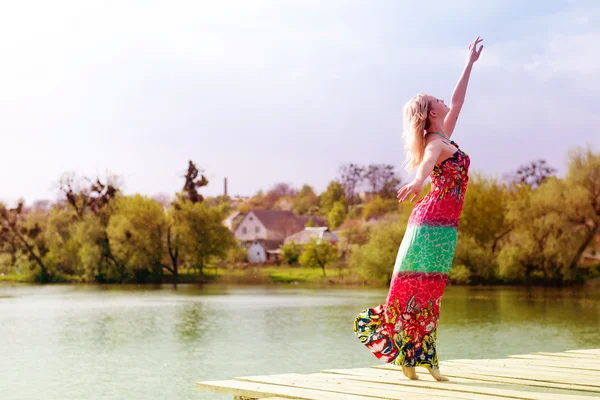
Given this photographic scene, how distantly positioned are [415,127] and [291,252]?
217 feet

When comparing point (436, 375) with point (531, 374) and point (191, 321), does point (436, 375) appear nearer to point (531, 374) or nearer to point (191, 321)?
point (531, 374)

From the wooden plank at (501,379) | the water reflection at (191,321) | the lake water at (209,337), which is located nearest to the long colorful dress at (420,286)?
the wooden plank at (501,379)

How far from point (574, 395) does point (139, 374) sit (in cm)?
1151

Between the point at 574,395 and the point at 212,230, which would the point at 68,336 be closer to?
the point at 574,395

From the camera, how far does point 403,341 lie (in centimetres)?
648

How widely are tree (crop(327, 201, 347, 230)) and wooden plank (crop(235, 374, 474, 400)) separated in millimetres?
84337

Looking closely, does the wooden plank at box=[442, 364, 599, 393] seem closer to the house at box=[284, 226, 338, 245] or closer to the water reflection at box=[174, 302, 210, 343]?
the water reflection at box=[174, 302, 210, 343]

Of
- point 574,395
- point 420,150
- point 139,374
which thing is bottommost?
point 139,374

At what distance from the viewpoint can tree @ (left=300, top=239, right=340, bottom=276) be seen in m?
61.9

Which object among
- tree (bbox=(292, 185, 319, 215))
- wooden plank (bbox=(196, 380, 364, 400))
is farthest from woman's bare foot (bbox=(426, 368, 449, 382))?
tree (bbox=(292, 185, 319, 215))

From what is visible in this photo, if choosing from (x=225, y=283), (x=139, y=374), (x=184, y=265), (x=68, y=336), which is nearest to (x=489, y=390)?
(x=139, y=374)

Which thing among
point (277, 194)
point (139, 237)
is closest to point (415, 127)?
point (139, 237)

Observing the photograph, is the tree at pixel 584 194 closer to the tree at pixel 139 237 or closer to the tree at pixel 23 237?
the tree at pixel 139 237

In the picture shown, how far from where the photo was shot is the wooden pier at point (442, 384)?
5.87 metres
